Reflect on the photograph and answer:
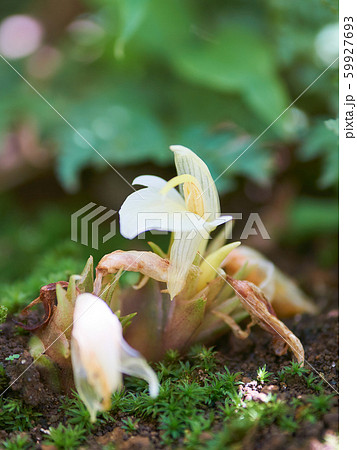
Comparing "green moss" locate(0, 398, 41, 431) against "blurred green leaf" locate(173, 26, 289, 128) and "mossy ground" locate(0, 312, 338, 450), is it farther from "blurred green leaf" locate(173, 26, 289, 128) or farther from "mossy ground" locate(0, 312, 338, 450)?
"blurred green leaf" locate(173, 26, 289, 128)

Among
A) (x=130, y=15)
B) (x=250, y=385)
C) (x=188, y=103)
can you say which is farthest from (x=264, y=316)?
(x=188, y=103)

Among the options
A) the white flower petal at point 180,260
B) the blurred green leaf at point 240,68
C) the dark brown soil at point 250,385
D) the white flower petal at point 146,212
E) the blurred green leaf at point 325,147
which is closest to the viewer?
the dark brown soil at point 250,385

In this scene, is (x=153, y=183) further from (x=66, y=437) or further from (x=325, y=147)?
(x=325, y=147)

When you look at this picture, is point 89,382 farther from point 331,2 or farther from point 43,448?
point 331,2

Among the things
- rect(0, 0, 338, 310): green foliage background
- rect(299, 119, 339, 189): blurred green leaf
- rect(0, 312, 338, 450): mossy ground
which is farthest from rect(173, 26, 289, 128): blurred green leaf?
rect(0, 312, 338, 450): mossy ground

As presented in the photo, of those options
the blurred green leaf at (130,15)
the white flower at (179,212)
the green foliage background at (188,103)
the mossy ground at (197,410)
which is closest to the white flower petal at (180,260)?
the white flower at (179,212)

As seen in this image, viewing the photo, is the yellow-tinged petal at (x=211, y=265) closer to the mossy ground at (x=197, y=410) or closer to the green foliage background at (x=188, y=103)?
the mossy ground at (x=197, y=410)

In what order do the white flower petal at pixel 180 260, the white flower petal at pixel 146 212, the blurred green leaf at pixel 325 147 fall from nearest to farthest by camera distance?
1. the white flower petal at pixel 146 212
2. the white flower petal at pixel 180 260
3. the blurred green leaf at pixel 325 147
